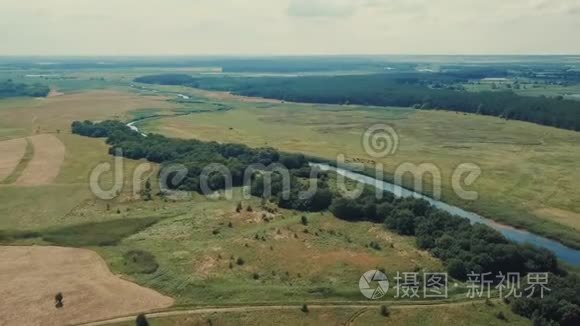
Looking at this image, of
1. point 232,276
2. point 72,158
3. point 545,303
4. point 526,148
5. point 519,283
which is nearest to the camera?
point 545,303

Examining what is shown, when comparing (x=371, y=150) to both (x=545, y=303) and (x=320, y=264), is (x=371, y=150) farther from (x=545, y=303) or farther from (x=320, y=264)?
(x=545, y=303)

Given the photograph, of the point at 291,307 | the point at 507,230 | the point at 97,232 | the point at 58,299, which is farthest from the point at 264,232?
the point at 507,230

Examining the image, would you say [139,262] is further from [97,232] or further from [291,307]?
[291,307]

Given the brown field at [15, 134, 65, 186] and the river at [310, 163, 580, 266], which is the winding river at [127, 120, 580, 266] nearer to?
the river at [310, 163, 580, 266]

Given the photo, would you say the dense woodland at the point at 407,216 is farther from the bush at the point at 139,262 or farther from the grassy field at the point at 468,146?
the bush at the point at 139,262

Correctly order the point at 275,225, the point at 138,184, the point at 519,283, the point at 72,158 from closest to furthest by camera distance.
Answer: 1. the point at 519,283
2. the point at 275,225
3. the point at 138,184
4. the point at 72,158

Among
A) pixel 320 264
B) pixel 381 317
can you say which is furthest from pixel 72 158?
pixel 381 317
